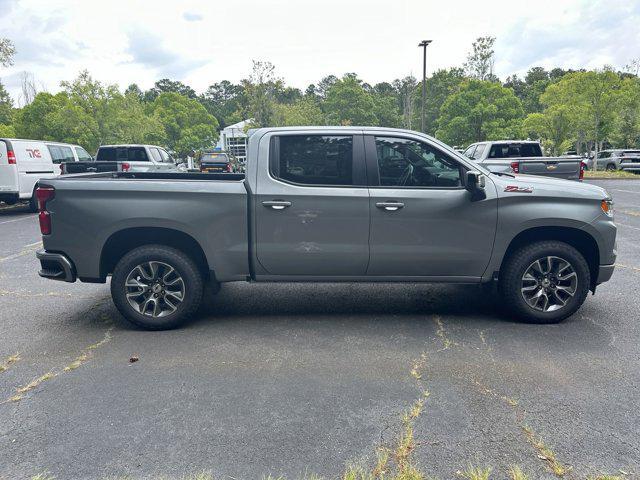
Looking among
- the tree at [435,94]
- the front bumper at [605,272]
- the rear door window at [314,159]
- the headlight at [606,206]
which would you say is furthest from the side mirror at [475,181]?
the tree at [435,94]

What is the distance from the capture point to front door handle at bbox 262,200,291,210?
14.6 feet

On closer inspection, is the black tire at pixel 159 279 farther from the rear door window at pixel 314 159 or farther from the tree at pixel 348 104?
the tree at pixel 348 104

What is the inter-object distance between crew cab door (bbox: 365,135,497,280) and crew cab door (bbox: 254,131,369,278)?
15 cm

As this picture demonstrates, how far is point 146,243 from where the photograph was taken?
185 inches

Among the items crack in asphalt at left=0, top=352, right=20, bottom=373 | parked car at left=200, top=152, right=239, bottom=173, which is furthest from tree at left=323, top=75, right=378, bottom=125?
crack in asphalt at left=0, top=352, right=20, bottom=373

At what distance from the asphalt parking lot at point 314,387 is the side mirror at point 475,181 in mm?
1381

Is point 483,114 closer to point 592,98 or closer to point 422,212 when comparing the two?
point 592,98

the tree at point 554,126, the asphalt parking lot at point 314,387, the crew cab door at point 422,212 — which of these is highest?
the tree at point 554,126

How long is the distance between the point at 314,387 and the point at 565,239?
3082mm

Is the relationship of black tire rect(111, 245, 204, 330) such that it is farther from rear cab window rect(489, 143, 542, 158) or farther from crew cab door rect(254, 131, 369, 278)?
rear cab window rect(489, 143, 542, 158)

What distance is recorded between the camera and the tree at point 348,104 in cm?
4684

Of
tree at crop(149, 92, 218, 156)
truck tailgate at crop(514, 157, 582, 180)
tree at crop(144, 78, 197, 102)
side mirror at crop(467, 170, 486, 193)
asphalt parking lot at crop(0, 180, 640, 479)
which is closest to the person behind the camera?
asphalt parking lot at crop(0, 180, 640, 479)

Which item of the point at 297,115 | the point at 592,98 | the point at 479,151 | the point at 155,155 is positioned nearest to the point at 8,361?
the point at 479,151

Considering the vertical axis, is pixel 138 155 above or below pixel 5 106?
below
